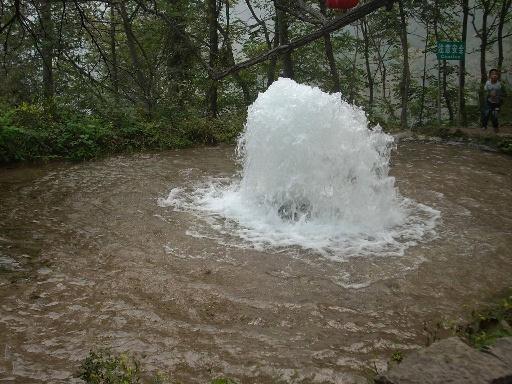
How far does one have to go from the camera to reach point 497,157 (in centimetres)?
1005

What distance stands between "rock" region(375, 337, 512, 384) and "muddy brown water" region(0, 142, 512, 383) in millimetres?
710

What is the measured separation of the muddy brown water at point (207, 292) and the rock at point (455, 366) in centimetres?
71

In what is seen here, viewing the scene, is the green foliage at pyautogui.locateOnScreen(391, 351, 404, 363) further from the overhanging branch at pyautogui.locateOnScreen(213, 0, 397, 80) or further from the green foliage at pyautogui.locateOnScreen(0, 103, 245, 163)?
the green foliage at pyautogui.locateOnScreen(0, 103, 245, 163)

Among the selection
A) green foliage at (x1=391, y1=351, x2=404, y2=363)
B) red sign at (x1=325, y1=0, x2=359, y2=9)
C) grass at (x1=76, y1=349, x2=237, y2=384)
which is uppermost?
red sign at (x1=325, y1=0, x2=359, y2=9)

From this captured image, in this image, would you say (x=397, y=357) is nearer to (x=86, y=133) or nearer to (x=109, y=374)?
(x=109, y=374)

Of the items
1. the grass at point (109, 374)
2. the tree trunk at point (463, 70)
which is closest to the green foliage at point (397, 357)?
the grass at point (109, 374)

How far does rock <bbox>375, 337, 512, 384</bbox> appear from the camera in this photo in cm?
239

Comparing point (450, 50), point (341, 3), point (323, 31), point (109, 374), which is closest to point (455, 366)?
point (109, 374)

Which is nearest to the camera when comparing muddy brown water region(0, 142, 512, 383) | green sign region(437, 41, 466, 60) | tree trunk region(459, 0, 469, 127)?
muddy brown water region(0, 142, 512, 383)

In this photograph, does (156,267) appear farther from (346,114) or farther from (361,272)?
(346,114)

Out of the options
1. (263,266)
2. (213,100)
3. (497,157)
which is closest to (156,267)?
(263,266)

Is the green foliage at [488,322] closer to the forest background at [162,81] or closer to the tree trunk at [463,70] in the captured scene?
the forest background at [162,81]

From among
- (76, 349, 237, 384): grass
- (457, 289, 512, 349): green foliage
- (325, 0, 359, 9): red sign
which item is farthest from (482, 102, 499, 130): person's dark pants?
(76, 349, 237, 384): grass

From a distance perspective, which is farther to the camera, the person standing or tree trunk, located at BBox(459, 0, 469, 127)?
tree trunk, located at BBox(459, 0, 469, 127)
